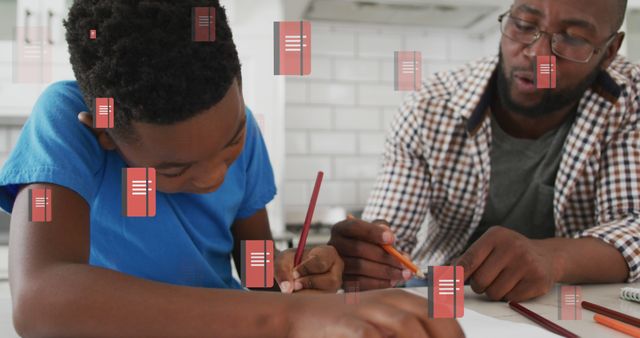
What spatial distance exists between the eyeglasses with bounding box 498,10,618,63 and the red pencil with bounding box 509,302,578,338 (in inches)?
11.6

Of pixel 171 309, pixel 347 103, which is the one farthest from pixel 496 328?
pixel 347 103

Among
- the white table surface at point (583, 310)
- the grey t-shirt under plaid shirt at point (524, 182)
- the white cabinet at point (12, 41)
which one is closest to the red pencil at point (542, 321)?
the white table surface at point (583, 310)

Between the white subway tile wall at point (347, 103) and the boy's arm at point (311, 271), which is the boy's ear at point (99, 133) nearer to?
the boy's arm at point (311, 271)

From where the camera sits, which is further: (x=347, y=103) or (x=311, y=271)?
(x=347, y=103)

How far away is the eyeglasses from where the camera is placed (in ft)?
1.82

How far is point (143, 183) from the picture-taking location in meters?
0.34

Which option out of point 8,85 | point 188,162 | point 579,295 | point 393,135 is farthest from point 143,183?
point 8,85

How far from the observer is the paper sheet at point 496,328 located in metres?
0.34

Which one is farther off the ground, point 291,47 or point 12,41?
point 12,41

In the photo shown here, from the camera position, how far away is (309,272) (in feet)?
1.49

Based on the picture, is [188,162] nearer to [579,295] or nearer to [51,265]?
[51,265]

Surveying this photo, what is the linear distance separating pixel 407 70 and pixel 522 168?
44 cm

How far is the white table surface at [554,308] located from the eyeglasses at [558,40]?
0.85 ft

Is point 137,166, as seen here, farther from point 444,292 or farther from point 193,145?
point 444,292
